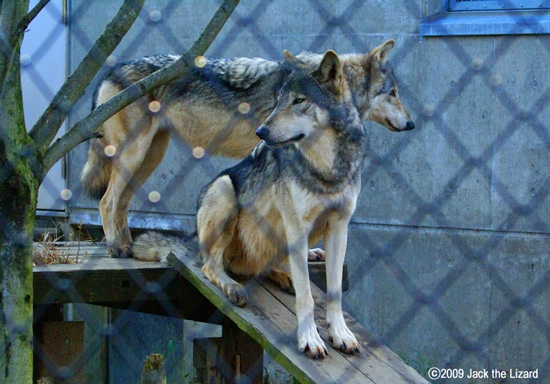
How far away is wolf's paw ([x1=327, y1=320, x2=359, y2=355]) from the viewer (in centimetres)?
232

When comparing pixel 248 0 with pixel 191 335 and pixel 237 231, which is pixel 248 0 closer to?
pixel 237 231

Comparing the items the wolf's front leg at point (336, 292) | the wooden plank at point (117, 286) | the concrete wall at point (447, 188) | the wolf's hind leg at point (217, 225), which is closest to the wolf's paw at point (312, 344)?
the wolf's front leg at point (336, 292)

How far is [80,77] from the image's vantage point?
153 cm

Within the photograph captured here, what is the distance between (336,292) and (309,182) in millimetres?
449

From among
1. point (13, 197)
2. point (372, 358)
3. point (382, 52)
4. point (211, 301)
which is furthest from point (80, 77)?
point (382, 52)

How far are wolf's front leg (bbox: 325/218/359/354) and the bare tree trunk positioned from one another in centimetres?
121

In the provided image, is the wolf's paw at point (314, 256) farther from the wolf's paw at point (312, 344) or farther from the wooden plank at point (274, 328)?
the wolf's paw at point (312, 344)

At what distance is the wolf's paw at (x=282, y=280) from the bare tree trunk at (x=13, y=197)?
4.87ft

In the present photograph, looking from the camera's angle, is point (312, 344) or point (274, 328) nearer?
point (312, 344)

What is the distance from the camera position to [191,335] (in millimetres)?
5039

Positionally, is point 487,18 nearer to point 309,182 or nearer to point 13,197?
point 309,182

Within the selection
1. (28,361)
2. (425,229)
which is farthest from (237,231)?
(425,229)

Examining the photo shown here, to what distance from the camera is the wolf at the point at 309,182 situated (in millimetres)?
2279

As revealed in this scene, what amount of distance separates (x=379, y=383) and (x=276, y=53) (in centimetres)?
281
